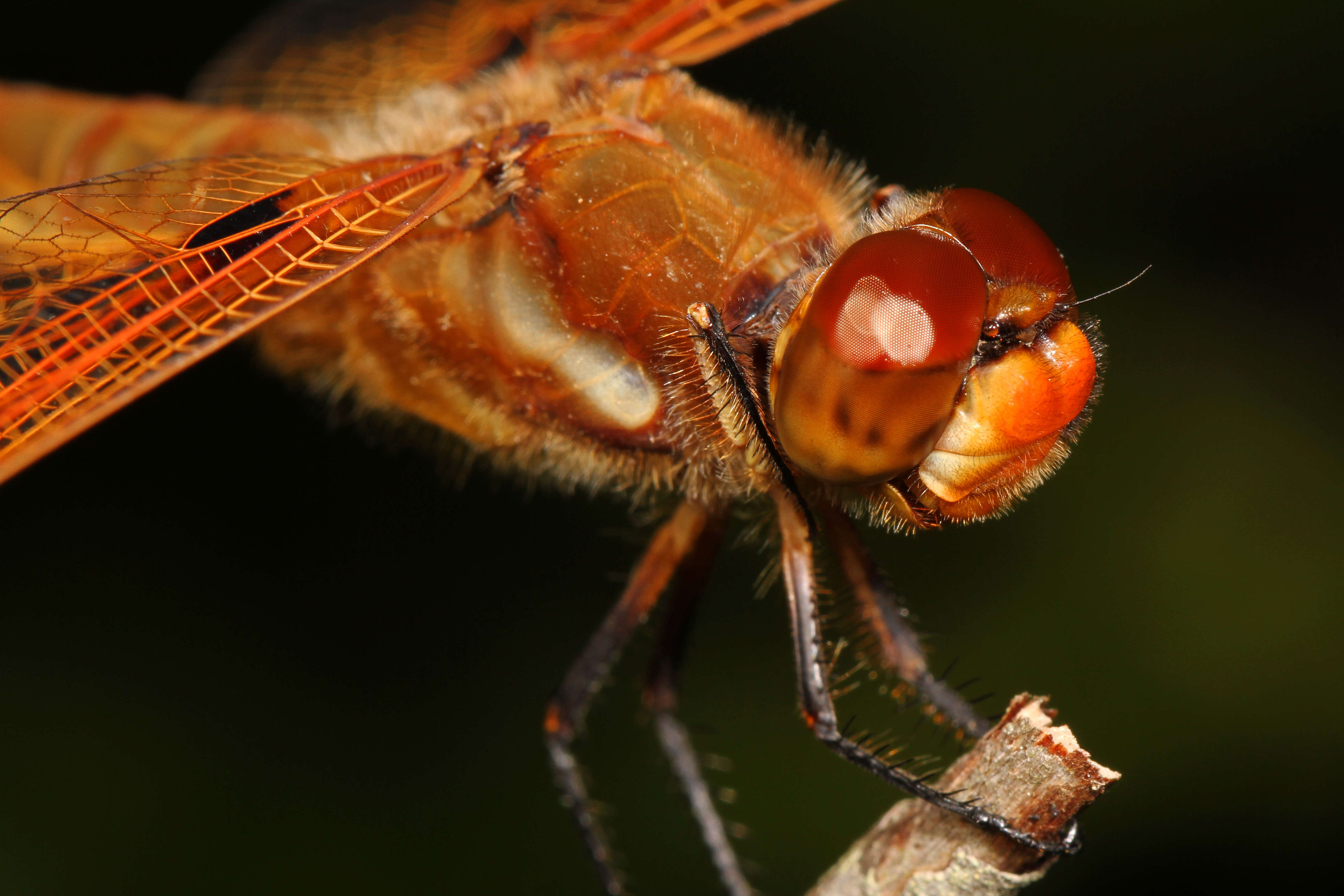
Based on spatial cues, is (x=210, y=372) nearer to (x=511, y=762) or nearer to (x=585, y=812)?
(x=511, y=762)

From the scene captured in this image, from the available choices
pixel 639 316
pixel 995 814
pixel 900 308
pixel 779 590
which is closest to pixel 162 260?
pixel 639 316

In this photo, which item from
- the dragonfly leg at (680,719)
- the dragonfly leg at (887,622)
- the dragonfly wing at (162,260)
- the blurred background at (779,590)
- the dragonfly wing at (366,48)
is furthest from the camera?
the dragonfly wing at (366,48)

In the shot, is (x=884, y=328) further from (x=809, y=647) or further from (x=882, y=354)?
(x=809, y=647)

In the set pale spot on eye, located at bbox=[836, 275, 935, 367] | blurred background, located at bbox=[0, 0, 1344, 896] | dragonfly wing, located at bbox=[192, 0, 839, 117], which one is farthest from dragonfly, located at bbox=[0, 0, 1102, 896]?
dragonfly wing, located at bbox=[192, 0, 839, 117]

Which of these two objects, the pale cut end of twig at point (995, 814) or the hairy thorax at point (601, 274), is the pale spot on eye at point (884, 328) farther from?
the pale cut end of twig at point (995, 814)

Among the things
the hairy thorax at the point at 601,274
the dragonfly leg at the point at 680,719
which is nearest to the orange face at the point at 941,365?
the hairy thorax at the point at 601,274

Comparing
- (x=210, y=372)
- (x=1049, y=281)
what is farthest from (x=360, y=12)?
(x=1049, y=281)
